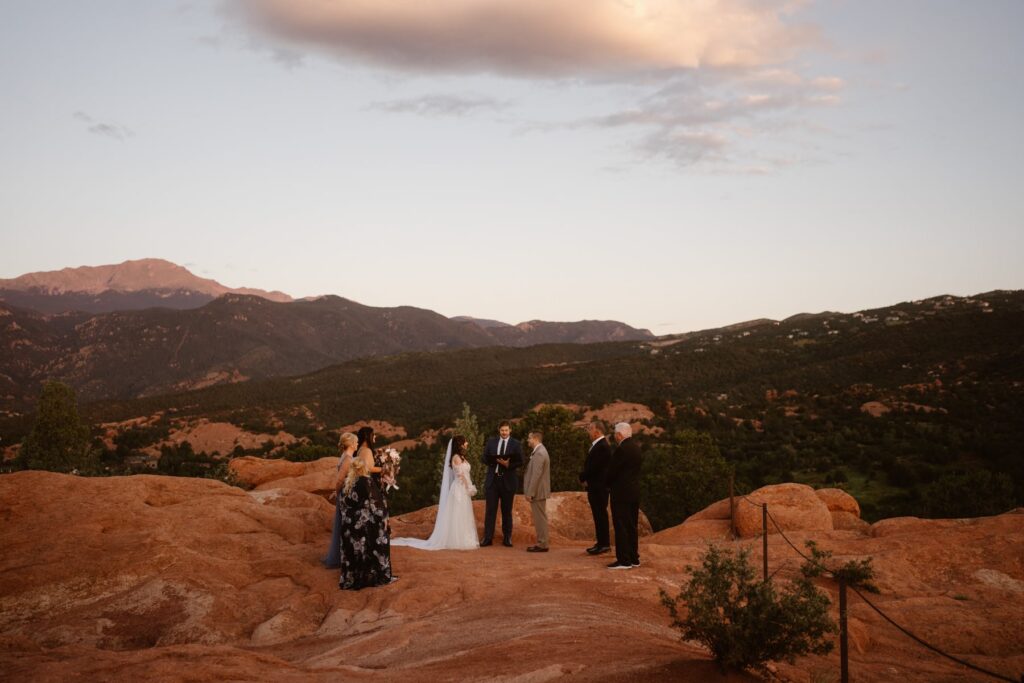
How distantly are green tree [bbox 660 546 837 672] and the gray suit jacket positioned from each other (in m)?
6.95

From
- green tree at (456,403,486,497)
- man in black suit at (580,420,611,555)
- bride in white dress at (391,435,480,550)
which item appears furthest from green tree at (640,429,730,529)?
man in black suit at (580,420,611,555)

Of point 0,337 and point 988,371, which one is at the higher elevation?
point 0,337

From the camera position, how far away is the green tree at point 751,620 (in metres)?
6.32

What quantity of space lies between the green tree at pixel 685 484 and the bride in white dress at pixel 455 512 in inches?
895

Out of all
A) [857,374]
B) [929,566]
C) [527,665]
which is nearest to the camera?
[527,665]

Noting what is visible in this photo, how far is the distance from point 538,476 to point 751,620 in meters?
7.50

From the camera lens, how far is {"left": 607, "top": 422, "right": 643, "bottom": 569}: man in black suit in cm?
1187

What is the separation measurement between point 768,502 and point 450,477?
858cm

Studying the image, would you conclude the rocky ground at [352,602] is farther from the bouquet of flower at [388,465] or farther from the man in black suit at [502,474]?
the bouquet of flower at [388,465]

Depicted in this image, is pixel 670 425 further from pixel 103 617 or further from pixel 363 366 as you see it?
pixel 363 366

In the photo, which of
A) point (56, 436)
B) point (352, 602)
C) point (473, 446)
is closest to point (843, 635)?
point (352, 602)

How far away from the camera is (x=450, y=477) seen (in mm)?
14445

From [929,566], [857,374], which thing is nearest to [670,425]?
[857,374]

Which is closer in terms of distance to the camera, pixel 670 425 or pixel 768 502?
pixel 768 502
